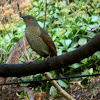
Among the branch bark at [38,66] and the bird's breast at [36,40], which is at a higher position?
the bird's breast at [36,40]

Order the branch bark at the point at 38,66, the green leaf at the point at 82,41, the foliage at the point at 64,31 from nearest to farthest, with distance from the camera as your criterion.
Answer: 1. the branch bark at the point at 38,66
2. the foliage at the point at 64,31
3. the green leaf at the point at 82,41

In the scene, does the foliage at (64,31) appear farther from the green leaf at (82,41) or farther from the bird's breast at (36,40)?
the bird's breast at (36,40)

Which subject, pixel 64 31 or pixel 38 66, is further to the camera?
pixel 64 31

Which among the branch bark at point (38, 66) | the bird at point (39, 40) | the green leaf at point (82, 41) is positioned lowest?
the branch bark at point (38, 66)

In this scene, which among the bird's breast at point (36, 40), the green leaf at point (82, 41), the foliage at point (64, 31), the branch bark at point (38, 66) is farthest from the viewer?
the green leaf at point (82, 41)

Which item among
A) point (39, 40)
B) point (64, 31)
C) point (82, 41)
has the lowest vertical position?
point (39, 40)

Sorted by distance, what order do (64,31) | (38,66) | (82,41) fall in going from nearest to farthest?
(38,66) → (82,41) → (64,31)

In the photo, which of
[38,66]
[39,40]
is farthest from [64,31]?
[38,66]

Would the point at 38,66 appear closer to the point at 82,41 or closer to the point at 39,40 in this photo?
the point at 39,40

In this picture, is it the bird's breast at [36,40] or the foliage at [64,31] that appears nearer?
the bird's breast at [36,40]

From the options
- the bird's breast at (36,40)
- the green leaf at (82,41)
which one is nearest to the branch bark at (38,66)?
the bird's breast at (36,40)

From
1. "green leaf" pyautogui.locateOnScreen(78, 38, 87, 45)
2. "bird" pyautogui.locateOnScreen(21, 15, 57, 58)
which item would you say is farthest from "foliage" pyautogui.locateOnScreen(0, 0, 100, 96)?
"bird" pyautogui.locateOnScreen(21, 15, 57, 58)

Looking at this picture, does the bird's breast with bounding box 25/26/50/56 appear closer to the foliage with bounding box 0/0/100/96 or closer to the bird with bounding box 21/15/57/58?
the bird with bounding box 21/15/57/58

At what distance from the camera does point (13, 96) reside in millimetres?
4781
